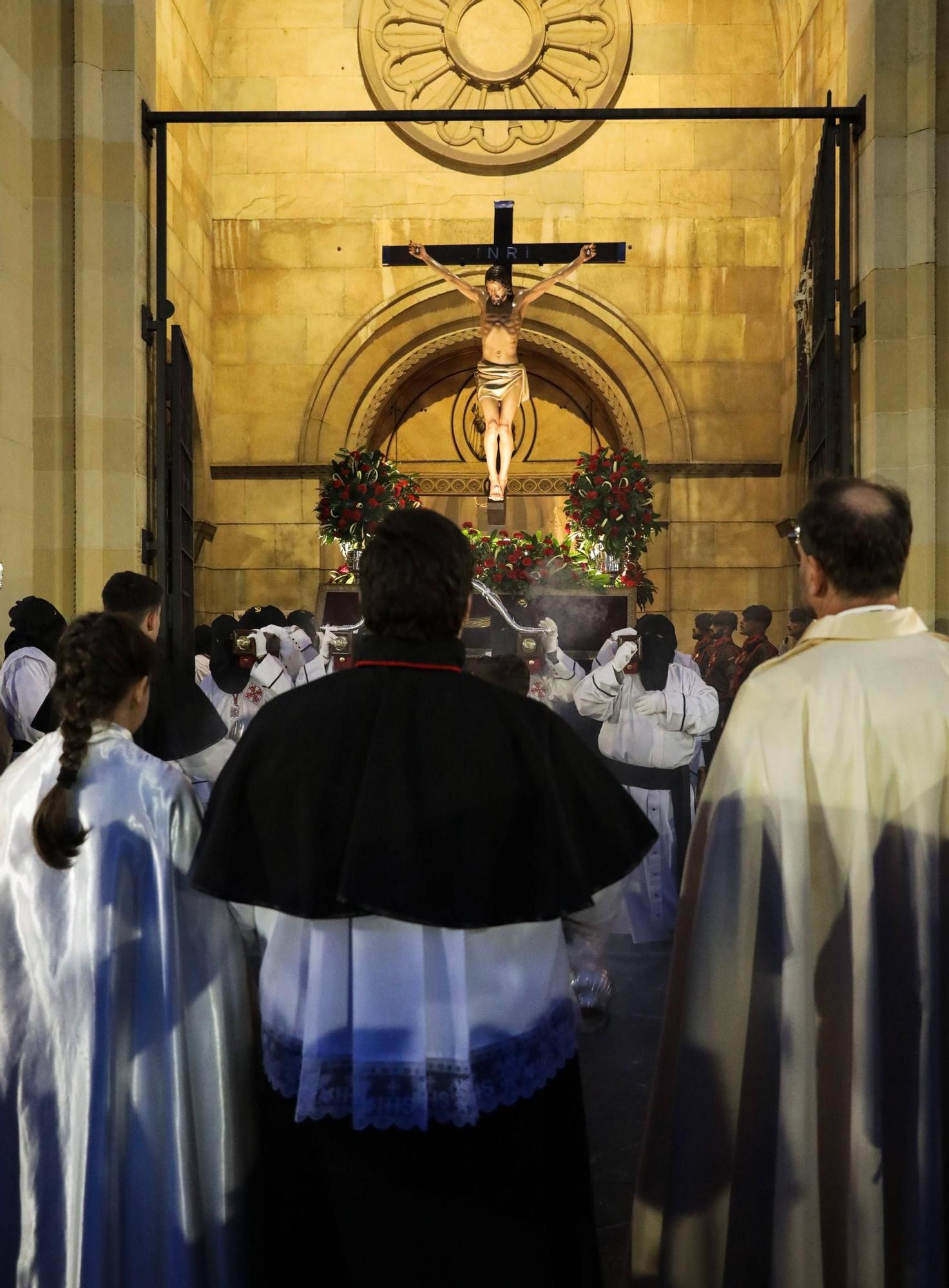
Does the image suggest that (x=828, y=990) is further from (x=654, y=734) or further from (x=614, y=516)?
(x=614, y=516)

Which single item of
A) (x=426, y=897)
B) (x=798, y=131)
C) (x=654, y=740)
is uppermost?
(x=798, y=131)

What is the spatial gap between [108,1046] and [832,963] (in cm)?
158

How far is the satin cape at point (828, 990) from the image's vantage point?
8.82 ft

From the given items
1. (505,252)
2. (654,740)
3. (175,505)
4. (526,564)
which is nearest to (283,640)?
(654,740)

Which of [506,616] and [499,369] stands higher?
[499,369]

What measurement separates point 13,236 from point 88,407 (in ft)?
4.15

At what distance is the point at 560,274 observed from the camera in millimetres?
11602

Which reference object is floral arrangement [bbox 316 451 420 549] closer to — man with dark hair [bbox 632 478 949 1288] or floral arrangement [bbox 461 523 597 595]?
floral arrangement [bbox 461 523 597 595]

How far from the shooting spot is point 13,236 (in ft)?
29.0

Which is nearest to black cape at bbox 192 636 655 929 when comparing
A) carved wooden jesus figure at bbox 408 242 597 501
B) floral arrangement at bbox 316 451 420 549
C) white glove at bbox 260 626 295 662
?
white glove at bbox 260 626 295 662

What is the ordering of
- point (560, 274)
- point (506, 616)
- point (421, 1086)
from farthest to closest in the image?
point (560, 274), point (506, 616), point (421, 1086)

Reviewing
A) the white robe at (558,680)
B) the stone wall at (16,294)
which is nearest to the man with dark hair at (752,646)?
the white robe at (558,680)

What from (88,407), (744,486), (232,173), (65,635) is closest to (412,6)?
(232,173)

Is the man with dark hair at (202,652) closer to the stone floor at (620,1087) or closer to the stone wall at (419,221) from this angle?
the stone floor at (620,1087)
